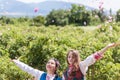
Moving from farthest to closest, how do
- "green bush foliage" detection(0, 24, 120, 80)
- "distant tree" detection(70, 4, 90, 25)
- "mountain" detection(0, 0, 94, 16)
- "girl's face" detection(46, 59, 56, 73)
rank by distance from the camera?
"distant tree" detection(70, 4, 90, 25) < "mountain" detection(0, 0, 94, 16) < "green bush foliage" detection(0, 24, 120, 80) < "girl's face" detection(46, 59, 56, 73)

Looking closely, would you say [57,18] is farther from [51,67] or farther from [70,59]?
[70,59]

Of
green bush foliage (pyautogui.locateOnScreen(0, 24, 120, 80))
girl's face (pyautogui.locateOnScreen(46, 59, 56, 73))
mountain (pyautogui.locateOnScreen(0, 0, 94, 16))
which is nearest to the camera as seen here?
girl's face (pyautogui.locateOnScreen(46, 59, 56, 73))

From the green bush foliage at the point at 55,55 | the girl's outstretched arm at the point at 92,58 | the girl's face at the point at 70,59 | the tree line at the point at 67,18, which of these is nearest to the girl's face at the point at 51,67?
the girl's face at the point at 70,59

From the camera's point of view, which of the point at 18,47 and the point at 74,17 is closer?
the point at 18,47

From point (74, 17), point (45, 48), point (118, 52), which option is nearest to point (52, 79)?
point (45, 48)

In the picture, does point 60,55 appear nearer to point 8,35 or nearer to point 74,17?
point 8,35

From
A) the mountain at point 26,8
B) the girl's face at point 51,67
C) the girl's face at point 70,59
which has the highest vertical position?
the girl's face at point 70,59

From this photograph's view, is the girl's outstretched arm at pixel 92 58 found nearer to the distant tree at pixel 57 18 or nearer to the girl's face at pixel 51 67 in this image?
the girl's face at pixel 51 67

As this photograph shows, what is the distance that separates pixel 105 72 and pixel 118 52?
1.29 m

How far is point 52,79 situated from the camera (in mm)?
4133

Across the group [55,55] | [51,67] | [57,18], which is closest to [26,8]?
[57,18]

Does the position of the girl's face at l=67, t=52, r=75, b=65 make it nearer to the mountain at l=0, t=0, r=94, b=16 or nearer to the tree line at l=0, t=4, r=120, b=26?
the mountain at l=0, t=0, r=94, b=16

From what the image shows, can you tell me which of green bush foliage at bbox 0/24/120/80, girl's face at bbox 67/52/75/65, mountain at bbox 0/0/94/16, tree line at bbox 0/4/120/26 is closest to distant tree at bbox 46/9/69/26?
tree line at bbox 0/4/120/26

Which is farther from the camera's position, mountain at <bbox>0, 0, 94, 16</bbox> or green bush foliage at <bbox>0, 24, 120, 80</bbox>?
mountain at <bbox>0, 0, 94, 16</bbox>
